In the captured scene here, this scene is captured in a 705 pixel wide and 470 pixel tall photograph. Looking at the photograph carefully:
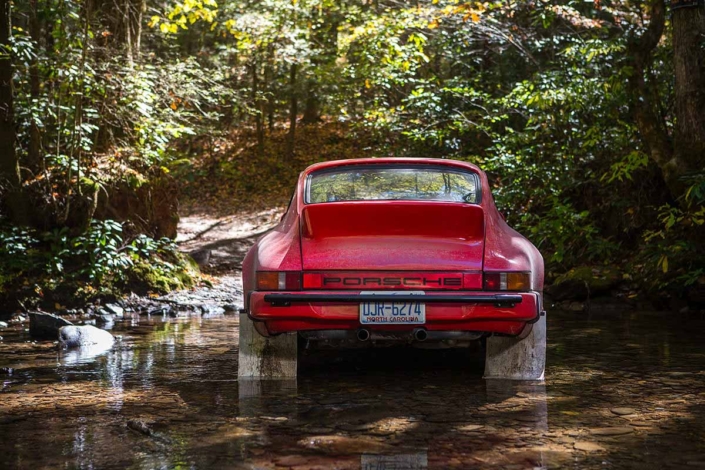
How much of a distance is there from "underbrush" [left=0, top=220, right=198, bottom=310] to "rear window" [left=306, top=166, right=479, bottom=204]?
609 cm

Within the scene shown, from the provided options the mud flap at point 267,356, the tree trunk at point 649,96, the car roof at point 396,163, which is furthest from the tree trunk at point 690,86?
the mud flap at point 267,356

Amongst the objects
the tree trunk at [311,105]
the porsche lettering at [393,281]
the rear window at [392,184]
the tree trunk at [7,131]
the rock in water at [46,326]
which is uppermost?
the tree trunk at [311,105]

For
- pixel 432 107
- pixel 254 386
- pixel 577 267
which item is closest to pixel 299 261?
pixel 254 386

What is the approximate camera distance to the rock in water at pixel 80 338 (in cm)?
765

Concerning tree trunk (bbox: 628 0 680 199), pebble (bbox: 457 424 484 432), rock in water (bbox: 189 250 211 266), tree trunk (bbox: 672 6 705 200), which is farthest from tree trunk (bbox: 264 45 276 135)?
pebble (bbox: 457 424 484 432)

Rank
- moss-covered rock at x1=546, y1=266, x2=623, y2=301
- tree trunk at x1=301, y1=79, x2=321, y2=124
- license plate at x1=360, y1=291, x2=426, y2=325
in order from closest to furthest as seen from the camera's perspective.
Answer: license plate at x1=360, y1=291, x2=426, y2=325 < moss-covered rock at x1=546, y1=266, x2=623, y2=301 < tree trunk at x1=301, y1=79, x2=321, y2=124

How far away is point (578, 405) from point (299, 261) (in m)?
1.96

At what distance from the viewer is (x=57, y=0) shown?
1160 cm

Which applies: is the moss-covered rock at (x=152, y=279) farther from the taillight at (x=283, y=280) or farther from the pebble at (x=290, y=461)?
the pebble at (x=290, y=461)

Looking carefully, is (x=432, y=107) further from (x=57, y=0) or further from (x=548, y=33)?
(x=57, y=0)

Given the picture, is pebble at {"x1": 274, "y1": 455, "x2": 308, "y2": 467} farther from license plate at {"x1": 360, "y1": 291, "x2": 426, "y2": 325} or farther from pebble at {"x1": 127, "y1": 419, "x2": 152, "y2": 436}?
license plate at {"x1": 360, "y1": 291, "x2": 426, "y2": 325}

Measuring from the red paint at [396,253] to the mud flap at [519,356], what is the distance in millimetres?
369

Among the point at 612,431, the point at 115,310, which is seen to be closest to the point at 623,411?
the point at 612,431

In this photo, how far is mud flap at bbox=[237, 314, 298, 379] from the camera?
563 centimetres
